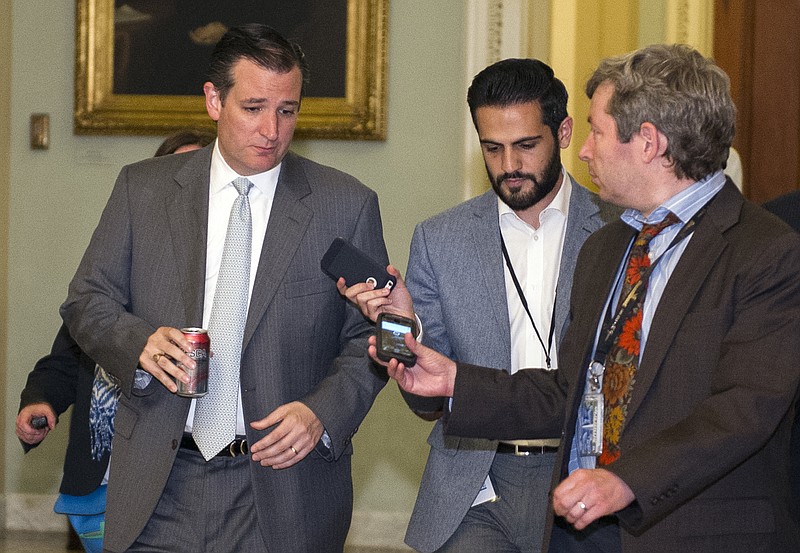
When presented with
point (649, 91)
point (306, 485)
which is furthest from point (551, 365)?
point (649, 91)

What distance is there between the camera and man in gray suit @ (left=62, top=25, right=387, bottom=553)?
10.7 ft

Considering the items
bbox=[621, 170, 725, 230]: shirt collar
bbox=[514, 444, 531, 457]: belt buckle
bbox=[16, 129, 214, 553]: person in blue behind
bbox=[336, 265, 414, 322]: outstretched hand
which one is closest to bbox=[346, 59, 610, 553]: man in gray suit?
bbox=[514, 444, 531, 457]: belt buckle

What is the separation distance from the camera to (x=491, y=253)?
3.64m

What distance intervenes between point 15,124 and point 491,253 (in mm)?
4031

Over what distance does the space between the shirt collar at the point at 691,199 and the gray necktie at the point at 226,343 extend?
1.16 metres

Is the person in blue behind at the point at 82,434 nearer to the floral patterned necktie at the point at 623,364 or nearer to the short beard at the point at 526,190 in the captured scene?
the short beard at the point at 526,190

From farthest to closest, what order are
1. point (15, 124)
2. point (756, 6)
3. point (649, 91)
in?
point (15, 124)
point (756, 6)
point (649, 91)

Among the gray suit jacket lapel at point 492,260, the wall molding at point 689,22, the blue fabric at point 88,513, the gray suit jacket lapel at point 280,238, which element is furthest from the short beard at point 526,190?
the wall molding at point 689,22

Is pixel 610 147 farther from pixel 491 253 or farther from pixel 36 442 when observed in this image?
pixel 36 442

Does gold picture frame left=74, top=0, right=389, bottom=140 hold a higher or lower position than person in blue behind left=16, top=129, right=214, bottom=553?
higher

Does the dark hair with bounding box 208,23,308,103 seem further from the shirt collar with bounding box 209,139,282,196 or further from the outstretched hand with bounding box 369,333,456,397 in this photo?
the outstretched hand with bounding box 369,333,456,397

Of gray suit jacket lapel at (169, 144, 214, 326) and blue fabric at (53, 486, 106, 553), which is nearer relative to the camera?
gray suit jacket lapel at (169, 144, 214, 326)

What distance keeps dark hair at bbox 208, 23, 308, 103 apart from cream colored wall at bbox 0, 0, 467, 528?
301 centimetres

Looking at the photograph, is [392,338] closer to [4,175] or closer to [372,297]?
[372,297]
